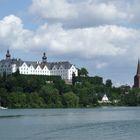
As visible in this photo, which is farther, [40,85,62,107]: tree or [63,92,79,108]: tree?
[63,92,79,108]: tree

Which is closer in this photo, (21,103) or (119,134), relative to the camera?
(119,134)

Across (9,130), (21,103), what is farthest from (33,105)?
(9,130)

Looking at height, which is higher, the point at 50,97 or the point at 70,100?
the point at 50,97

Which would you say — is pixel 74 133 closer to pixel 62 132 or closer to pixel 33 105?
pixel 62 132

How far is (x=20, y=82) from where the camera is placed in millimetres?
196750

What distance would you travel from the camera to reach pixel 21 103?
180125 mm

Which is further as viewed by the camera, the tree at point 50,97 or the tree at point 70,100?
the tree at point 70,100

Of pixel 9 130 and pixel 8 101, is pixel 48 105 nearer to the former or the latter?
pixel 8 101

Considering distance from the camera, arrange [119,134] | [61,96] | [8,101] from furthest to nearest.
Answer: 1. [61,96]
2. [8,101]
3. [119,134]

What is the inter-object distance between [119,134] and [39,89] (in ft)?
446

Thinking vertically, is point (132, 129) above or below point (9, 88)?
below

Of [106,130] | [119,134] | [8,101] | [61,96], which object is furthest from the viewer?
[61,96]

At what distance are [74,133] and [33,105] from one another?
121 m

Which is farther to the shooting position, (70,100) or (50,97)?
(70,100)
